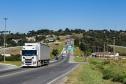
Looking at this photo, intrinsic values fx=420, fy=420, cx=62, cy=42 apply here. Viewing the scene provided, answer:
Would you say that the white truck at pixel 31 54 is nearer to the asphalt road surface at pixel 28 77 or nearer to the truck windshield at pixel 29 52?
the truck windshield at pixel 29 52

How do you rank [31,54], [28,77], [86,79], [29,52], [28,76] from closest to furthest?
[86,79] < [28,77] < [28,76] < [31,54] < [29,52]

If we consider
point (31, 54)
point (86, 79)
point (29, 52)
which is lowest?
point (86, 79)

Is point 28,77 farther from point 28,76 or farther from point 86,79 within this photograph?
point 86,79

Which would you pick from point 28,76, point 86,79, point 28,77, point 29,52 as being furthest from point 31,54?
point 86,79

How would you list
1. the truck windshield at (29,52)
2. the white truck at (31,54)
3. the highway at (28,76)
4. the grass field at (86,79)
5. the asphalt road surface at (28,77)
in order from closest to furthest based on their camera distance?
the grass field at (86,79), the asphalt road surface at (28,77), the highway at (28,76), the white truck at (31,54), the truck windshield at (29,52)

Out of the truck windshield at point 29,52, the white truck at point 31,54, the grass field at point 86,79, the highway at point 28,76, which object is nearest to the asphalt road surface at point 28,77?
the highway at point 28,76

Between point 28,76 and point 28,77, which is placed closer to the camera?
point 28,77

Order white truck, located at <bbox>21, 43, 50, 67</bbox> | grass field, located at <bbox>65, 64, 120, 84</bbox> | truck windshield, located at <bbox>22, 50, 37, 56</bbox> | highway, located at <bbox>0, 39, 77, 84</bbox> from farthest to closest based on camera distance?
truck windshield, located at <bbox>22, 50, 37, 56</bbox> < white truck, located at <bbox>21, 43, 50, 67</bbox> < highway, located at <bbox>0, 39, 77, 84</bbox> < grass field, located at <bbox>65, 64, 120, 84</bbox>

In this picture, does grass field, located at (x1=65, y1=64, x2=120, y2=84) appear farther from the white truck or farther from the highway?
the white truck

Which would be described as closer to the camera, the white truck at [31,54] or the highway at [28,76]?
the highway at [28,76]

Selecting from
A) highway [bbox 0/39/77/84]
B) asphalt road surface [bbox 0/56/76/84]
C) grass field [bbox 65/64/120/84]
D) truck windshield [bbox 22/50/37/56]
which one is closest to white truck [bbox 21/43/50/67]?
truck windshield [bbox 22/50/37/56]

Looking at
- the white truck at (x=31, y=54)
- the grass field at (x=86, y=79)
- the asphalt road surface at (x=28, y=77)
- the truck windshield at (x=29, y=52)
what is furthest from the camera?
the truck windshield at (x=29, y=52)

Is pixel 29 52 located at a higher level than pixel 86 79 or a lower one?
higher

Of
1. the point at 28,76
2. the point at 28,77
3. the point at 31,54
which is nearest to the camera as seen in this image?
the point at 28,77
